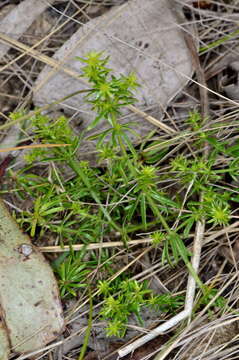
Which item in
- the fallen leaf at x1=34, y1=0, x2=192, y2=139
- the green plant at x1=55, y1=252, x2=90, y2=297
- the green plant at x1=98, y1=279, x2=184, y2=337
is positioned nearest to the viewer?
the green plant at x1=98, y1=279, x2=184, y2=337

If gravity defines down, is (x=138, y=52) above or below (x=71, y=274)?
above

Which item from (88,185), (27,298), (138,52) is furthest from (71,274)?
(138,52)

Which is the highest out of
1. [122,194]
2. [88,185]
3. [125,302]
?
[88,185]

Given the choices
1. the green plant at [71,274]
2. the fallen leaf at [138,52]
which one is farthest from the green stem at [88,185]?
the fallen leaf at [138,52]

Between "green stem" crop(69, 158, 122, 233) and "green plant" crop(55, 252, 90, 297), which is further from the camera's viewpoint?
"green plant" crop(55, 252, 90, 297)

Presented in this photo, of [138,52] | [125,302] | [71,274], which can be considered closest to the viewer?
[125,302]

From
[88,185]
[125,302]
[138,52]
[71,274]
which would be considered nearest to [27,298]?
[71,274]

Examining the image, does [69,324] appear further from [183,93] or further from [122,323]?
[183,93]

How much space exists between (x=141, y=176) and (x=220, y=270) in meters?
1.02

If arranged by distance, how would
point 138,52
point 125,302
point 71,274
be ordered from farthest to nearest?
point 138,52 < point 71,274 < point 125,302

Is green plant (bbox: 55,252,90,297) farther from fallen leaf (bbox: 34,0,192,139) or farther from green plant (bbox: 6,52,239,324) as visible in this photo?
fallen leaf (bbox: 34,0,192,139)

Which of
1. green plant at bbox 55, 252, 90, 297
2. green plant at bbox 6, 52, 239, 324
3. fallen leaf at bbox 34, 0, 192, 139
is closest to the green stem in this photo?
green plant at bbox 6, 52, 239, 324

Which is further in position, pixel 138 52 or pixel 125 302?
pixel 138 52

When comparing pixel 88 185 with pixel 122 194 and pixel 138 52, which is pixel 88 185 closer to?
pixel 122 194
